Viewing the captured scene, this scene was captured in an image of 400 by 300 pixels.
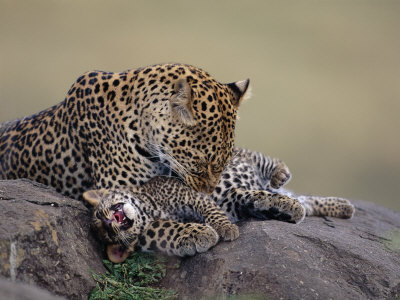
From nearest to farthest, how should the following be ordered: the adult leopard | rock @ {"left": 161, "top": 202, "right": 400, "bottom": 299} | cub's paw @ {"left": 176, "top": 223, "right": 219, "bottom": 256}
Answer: rock @ {"left": 161, "top": 202, "right": 400, "bottom": 299}
cub's paw @ {"left": 176, "top": 223, "right": 219, "bottom": 256}
the adult leopard

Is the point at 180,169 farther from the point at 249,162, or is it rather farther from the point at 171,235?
the point at 249,162

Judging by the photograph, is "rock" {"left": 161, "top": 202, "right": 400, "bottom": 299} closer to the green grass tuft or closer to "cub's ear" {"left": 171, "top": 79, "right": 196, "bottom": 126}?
the green grass tuft

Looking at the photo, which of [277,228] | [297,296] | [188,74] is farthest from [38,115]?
[297,296]

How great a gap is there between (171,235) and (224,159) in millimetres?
1287

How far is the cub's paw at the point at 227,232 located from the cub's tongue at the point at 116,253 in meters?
1.13

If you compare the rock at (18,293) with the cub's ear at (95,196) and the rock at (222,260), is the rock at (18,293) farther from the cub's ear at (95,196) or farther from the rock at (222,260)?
the cub's ear at (95,196)

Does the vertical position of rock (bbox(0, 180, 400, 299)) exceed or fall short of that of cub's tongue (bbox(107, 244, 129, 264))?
it exceeds it

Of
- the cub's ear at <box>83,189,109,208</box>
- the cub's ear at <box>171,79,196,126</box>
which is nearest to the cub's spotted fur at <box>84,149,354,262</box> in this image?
the cub's ear at <box>83,189,109,208</box>

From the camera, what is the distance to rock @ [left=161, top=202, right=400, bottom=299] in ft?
23.5

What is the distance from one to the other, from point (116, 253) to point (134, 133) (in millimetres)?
1655

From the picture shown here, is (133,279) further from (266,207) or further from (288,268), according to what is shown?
(266,207)

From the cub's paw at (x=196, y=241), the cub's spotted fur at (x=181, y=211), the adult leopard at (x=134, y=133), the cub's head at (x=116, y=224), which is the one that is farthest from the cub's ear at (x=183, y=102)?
the cub's paw at (x=196, y=241)

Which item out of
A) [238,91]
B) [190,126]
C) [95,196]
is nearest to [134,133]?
[190,126]

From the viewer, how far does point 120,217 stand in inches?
318
